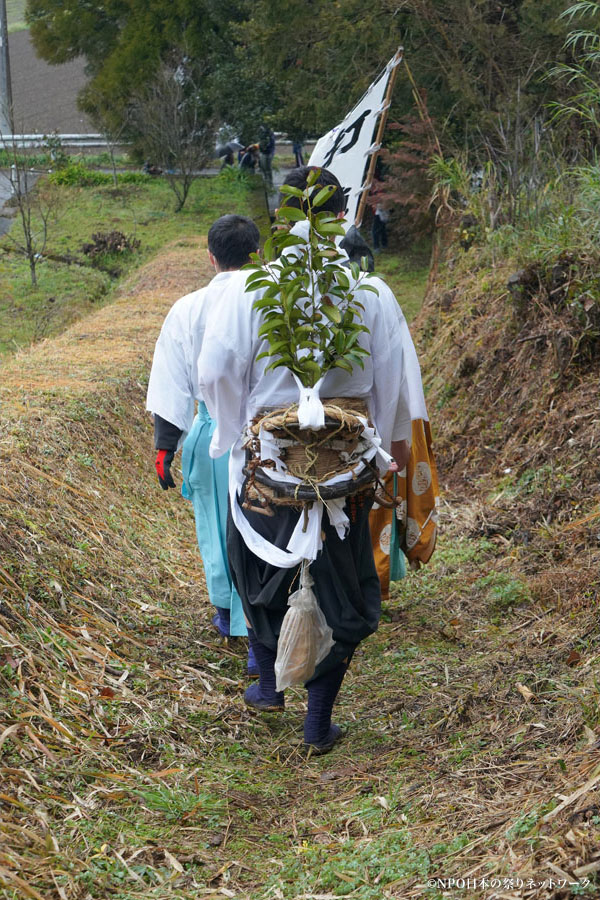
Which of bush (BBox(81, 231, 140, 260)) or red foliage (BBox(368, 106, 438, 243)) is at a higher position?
red foliage (BBox(368, 106, 438, 243))

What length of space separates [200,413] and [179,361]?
1.02ft

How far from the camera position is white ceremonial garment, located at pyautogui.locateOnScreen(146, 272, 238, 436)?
13.9 ft

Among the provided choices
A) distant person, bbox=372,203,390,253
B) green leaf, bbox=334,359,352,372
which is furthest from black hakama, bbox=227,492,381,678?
distant person, bbox=372,203,390,253

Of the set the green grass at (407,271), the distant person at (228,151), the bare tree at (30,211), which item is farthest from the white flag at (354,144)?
the distant person at (228,151)

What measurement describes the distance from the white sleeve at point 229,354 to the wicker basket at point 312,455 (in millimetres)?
169

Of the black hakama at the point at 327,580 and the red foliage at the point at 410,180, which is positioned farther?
the red foliage at the point at 410,180

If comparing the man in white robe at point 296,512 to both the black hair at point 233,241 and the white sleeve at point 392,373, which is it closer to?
the white sleeve at point 392,373

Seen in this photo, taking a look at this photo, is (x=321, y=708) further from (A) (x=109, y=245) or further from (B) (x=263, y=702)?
(A) (x=109, y=245)

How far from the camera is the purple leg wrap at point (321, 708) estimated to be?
11.7ft

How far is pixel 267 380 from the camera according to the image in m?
3.43

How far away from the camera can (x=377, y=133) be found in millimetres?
6426

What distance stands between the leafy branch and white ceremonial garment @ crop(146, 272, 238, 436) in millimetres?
884

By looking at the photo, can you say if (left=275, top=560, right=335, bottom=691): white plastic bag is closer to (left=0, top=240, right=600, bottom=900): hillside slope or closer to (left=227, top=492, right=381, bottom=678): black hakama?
(left=227, top=492, right=381, bottom=678): black hakama

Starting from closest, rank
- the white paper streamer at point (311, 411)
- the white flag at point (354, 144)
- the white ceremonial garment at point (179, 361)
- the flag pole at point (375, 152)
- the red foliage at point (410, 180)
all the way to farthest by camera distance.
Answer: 1. the white paper streamer at point (311, 411)
2. the white ceremonial garment at point (179, 361)
3. the flag pole at point (375, 152)
4. the white flag at point (354, 144)
5. the red foliage at point (410, 180)
